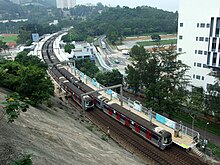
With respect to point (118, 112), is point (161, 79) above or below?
above

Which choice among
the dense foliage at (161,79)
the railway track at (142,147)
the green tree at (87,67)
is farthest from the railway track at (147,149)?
the green tree at (87,67)

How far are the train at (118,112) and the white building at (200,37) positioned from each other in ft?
62.4

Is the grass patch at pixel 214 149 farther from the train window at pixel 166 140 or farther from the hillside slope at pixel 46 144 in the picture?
the hillside slope at pixel 46 144

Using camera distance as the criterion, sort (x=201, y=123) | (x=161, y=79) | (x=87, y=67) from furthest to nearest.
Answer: (x=87, y=67)
(x=161, y=79)
(x=201, y=123)

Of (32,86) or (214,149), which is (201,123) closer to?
(214,149)

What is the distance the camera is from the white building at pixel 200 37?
4034 cm

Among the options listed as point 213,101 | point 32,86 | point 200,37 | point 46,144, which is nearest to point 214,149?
point 213,101

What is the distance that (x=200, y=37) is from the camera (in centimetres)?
4356

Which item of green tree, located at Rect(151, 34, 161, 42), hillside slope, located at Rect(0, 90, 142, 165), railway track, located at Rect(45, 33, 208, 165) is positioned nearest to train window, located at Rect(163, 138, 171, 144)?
railway track, located at Rect(45, 33, 208, 165)

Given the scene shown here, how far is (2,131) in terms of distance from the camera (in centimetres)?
1438

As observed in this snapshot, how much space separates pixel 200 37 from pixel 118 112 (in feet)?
79.5

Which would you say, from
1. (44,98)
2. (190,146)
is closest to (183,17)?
(190,146)

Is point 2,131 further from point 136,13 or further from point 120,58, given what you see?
point 136,13

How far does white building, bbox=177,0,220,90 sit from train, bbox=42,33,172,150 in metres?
19.0
